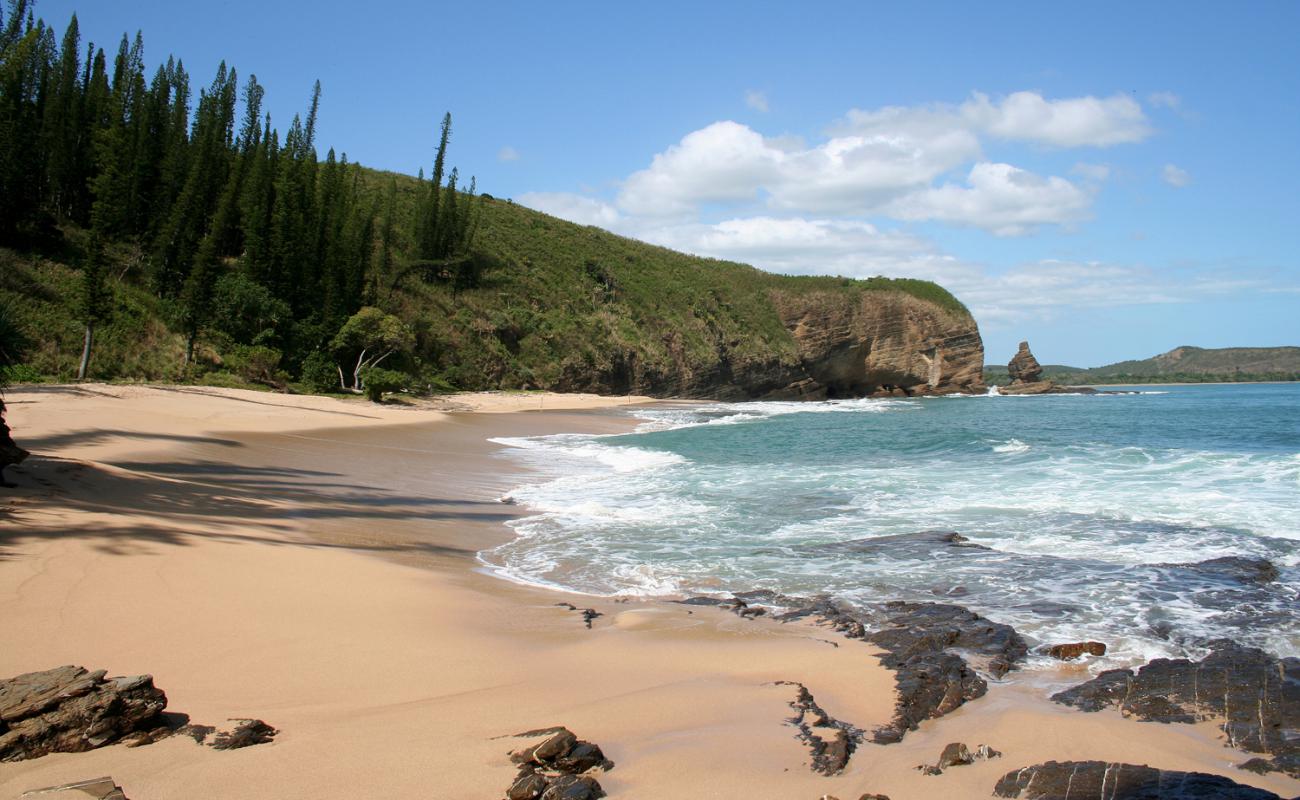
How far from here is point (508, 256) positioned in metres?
55.1

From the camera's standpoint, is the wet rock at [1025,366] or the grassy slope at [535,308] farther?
the wet rock at [1025,366]

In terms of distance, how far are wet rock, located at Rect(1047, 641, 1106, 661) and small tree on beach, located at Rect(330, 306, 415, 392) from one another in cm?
3196

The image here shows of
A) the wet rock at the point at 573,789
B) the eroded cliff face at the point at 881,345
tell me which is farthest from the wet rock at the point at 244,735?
the eroded cliff face at the point at 881,345

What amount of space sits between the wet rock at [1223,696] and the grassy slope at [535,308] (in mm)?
29740

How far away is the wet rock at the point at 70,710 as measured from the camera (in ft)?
10.6

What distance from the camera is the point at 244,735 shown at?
3529 mm

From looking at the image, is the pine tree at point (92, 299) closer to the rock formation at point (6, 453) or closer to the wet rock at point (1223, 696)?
the rock formation at point (6, 453)

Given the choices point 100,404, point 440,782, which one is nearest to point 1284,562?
point 440,782

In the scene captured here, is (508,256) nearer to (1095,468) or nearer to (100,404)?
(100,404)

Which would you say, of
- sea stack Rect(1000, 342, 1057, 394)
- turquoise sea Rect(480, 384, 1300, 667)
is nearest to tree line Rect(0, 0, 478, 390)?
turquoise sea Rect(480, 384, 1300, 667)

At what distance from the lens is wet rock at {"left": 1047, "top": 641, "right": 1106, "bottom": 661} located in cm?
579

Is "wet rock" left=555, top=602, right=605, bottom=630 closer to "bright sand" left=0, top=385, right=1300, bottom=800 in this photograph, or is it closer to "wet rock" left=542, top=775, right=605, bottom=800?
"bright sand" left=0, top=385, right=1300, bottom=800

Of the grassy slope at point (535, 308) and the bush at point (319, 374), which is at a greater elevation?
the grassy slope at point (535, 308)

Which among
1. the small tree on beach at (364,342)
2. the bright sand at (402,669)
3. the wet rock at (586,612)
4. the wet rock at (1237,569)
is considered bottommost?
the wet rock at (586,612)
